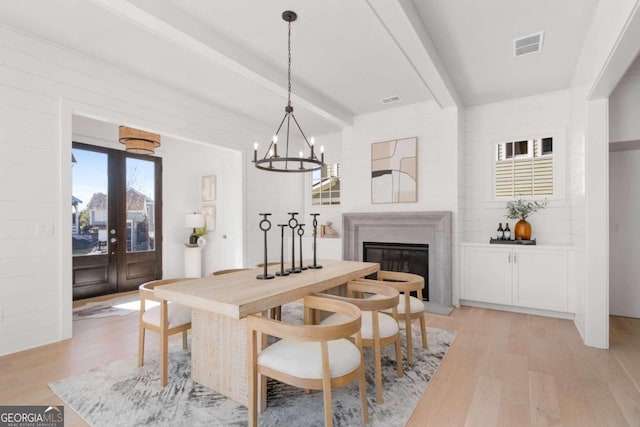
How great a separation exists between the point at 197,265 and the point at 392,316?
175 inches

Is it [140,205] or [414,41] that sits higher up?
[414,41]

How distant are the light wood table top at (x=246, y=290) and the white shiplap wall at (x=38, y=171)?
1.69m

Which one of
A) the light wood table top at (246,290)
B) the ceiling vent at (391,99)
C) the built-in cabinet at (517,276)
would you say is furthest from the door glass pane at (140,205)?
the built-in cabinet at (517,276)

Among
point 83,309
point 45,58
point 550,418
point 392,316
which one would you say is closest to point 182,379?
point 392,316

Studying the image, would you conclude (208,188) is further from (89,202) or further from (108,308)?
(108,308)

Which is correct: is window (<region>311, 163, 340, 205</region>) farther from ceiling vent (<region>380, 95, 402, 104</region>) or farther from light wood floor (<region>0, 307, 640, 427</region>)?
light wood floor (<region>0, 307, 640, 427</region>)

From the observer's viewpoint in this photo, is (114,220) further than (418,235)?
Yes

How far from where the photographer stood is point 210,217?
6234 mm

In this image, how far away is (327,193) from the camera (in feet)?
20.1

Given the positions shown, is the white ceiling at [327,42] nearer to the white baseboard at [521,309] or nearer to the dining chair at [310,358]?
the dining chair at [310,358]

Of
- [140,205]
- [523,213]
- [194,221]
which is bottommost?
[194,221]

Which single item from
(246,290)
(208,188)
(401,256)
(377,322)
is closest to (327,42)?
(246,290)

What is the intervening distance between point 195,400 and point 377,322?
1315 millimetres

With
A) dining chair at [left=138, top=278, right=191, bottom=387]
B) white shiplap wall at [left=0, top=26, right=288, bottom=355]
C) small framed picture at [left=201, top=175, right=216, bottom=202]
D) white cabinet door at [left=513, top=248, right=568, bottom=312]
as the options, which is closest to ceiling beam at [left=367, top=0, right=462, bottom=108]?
white cabinet door at [left=513, top=248, right=568, bottom=312]
